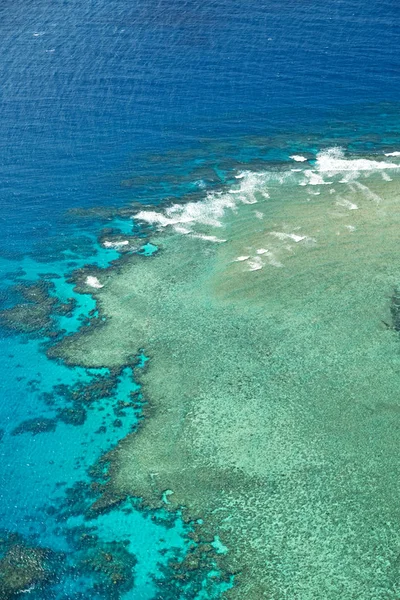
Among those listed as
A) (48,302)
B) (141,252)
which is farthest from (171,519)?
(141,252)

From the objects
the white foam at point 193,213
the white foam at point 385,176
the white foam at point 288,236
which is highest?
the white foam at point 385,176

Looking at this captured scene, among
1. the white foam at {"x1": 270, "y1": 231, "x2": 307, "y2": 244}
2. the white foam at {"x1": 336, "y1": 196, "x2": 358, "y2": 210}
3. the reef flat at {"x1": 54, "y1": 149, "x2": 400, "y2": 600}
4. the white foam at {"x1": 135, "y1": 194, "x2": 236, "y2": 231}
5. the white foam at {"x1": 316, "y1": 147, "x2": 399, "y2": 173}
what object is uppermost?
the white foam at {"x1": 316, "y1": 147, "x2": 399, "y2": 173}

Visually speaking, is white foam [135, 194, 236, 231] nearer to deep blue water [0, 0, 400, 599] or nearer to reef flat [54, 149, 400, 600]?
reef flat [54, 149, 400, 600]

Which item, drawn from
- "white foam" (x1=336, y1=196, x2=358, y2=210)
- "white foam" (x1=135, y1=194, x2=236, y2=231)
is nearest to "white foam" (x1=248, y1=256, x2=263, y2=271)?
"white foam" (x1=135, y1=194, x2=236, y2=231)

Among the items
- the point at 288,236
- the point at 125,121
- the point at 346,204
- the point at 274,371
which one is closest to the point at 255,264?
the point at 288,236

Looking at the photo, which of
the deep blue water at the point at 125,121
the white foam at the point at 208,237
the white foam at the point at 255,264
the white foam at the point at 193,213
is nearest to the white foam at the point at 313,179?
the deep blue water at the point at 125,121

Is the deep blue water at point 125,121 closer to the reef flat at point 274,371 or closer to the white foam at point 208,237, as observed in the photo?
the reef flat at point 274,371
